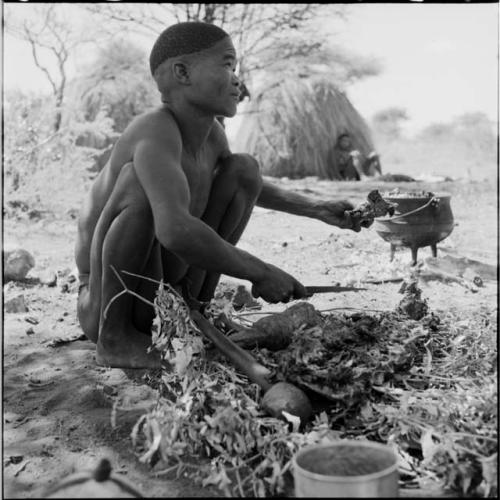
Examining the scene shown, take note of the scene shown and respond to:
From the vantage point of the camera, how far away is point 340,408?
2781 mm

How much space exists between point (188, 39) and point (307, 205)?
42.4 inches

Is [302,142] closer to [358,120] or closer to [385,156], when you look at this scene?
[358,120]

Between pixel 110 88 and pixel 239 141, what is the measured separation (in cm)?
332

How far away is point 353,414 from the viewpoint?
279 centimetres

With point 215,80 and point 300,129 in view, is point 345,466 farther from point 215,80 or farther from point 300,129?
point 300,129

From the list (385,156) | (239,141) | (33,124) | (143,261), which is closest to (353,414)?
(143,261)

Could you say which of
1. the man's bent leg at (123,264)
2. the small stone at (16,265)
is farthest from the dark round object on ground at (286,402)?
the small stone at (16,265)

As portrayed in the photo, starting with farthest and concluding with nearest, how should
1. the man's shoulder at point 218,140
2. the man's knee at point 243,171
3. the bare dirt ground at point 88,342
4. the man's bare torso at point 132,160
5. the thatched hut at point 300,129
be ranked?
the thatched hut at point 300,129
the man's shoulder at point 218,140
the man's knee at point 243,171
the man's bare torso at point 132,160
the bare dirt ground at point 88,342

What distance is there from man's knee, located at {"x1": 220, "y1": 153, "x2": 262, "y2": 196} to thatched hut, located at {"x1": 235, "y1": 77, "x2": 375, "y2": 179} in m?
12.4

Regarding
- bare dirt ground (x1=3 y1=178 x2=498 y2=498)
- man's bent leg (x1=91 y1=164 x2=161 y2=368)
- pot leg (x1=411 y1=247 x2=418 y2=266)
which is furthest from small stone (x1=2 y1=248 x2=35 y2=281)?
pot leg (x1=411 y1=247 x2=418 y2=266)

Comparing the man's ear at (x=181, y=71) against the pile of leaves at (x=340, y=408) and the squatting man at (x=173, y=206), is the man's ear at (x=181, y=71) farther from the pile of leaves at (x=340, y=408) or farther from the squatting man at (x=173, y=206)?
the pile of leaves at (x=340, y=408)

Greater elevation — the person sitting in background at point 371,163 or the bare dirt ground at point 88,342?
the person sitting in background at point 371,163

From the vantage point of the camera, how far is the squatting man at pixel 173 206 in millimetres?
2996

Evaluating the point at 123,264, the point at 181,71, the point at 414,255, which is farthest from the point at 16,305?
the point at 414,255
